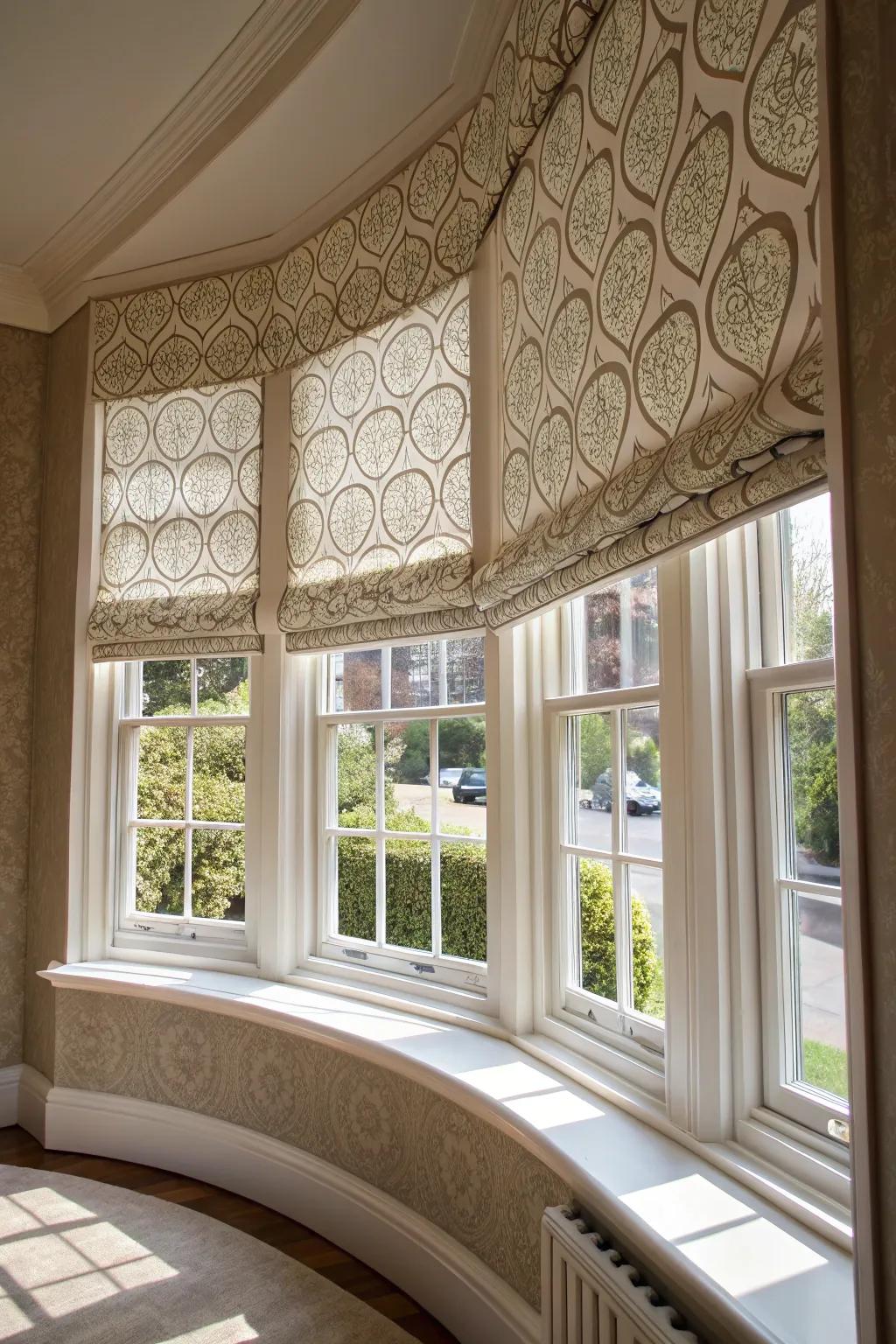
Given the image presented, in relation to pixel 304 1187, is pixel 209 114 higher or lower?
higher

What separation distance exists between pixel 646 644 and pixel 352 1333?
1802 millimetres

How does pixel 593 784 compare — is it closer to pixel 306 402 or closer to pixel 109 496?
pixel 306 402

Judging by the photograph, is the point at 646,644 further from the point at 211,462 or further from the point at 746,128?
the point at 211,462

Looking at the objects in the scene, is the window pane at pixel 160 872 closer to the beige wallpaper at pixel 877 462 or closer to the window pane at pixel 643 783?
the window pane at pixel 643 783

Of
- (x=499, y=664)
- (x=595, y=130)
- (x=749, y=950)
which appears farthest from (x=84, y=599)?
(x=749, y=950)

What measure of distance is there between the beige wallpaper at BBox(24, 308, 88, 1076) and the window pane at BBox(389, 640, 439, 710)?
142 cm

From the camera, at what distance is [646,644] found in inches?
81.5

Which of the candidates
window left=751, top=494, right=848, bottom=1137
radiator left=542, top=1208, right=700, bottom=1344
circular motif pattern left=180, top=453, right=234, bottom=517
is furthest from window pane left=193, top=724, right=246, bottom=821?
window left=751, top=494, right=848, bottom=1137

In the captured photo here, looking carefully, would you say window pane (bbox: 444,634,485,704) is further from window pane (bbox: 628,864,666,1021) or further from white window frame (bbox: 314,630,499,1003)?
window pane (bbox: 628,864,666,1021)

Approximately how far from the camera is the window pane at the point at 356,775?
314 cm

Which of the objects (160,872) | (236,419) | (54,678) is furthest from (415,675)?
(54,678)

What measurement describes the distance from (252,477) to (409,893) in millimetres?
1613

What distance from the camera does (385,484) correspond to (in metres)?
2.98

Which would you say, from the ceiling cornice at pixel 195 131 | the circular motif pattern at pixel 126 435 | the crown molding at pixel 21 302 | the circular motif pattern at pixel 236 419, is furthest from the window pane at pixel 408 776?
the crown molding at pixel 21 302
